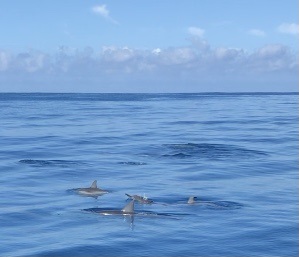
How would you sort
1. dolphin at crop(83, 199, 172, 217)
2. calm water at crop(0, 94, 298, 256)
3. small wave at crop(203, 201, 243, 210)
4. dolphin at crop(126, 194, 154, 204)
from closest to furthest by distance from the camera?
calm water at crop(0, 94, 298, 256), dolphin at crop(83, 199, 172, 217), small wave at crop(203, 201, 243, 210), dolphin at crop(126, 194, 154, 204)

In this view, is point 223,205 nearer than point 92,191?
Yes

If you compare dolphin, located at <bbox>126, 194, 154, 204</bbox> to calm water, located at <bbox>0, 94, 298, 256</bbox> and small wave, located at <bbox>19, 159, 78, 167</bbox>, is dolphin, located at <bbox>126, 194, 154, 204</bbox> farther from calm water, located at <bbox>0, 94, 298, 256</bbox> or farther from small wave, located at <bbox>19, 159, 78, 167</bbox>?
small wave, located at <bbox>19, 159, 78, 167</bbox>

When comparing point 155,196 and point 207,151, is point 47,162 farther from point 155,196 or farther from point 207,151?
point 155,196

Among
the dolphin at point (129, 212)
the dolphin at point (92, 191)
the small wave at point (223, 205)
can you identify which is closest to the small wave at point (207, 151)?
the dolphin at point (92, 191)

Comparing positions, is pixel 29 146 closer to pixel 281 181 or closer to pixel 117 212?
pixel 281 181

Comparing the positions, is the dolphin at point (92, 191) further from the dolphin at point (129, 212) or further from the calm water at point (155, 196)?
the dolphin at point (129, 212)

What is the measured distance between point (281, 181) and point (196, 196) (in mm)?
→ 6392

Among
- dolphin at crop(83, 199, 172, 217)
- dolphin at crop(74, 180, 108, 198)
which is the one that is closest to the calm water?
dolphin at crop(83, 199, 172, 217)

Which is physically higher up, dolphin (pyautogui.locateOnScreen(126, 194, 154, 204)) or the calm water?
dolphin (pyautogui.locateOnScreen(126, 194, 154, 204))

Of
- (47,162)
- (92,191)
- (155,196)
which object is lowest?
(47,162)

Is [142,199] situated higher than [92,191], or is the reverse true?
[142,199]

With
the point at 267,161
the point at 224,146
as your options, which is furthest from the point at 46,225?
the point at 224,146

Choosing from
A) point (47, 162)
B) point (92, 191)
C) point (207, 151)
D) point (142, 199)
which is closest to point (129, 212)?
point (142, 199)

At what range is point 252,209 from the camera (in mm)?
24500
